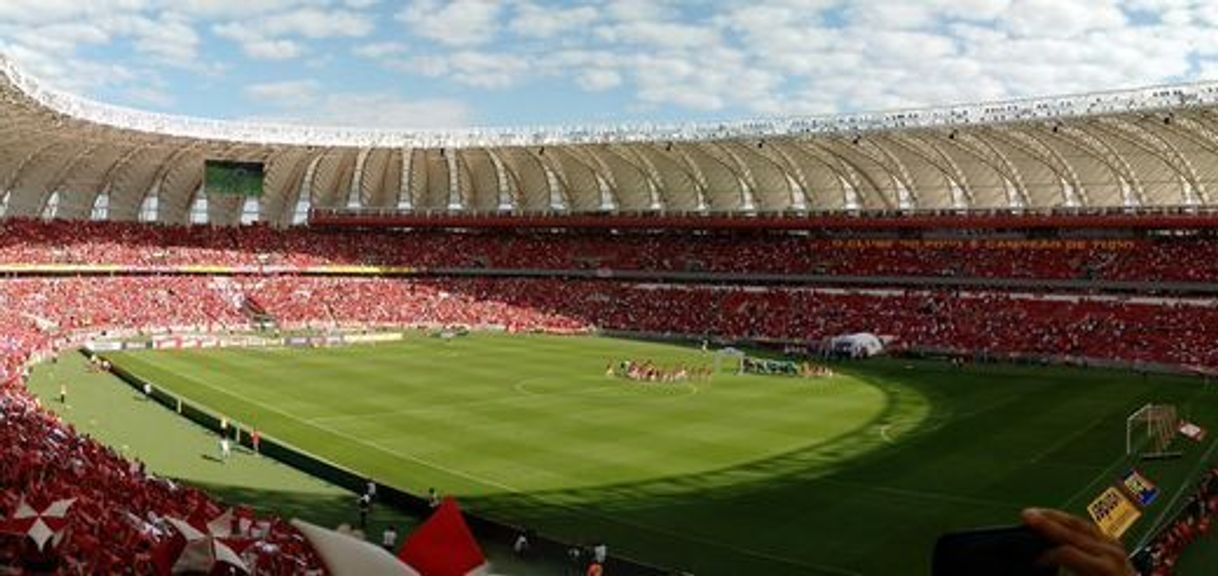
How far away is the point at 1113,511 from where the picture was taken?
19688 mm

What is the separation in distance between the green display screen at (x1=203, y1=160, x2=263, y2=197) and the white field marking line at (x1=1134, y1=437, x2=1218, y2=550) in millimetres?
61848

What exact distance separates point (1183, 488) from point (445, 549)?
28379 millimetres

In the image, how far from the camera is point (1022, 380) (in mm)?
53469

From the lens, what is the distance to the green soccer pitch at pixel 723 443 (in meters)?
25.4

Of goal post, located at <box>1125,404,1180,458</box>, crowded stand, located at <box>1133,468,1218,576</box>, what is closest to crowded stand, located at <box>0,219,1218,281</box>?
goal post, located at <box>1125,404,1180,458</box>

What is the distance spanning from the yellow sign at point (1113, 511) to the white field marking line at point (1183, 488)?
2.92 metres

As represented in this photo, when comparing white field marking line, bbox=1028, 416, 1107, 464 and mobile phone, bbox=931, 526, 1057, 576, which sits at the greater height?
mobile phone, bbox=931, 526, 1057, 576

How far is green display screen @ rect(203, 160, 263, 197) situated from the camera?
7400 centimetres

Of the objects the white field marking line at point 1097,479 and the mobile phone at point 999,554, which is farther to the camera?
the white field marking line at point 1097,479

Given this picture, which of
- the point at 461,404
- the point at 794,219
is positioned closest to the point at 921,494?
the point at 461,404

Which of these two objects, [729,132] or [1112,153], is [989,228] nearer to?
[1112,153]

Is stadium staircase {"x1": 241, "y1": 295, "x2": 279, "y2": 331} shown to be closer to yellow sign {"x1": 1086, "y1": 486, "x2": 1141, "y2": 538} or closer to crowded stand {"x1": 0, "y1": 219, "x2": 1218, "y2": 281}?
crowded stand {"x1": 0, "y1": 219, "x2": 1218, "y2": 281}

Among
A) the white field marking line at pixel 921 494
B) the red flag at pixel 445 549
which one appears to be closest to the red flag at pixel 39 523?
the red flag at pixel 445 549

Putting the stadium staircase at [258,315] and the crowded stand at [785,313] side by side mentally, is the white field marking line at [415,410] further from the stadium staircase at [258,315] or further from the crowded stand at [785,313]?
the stadium staircase at [258,315]
